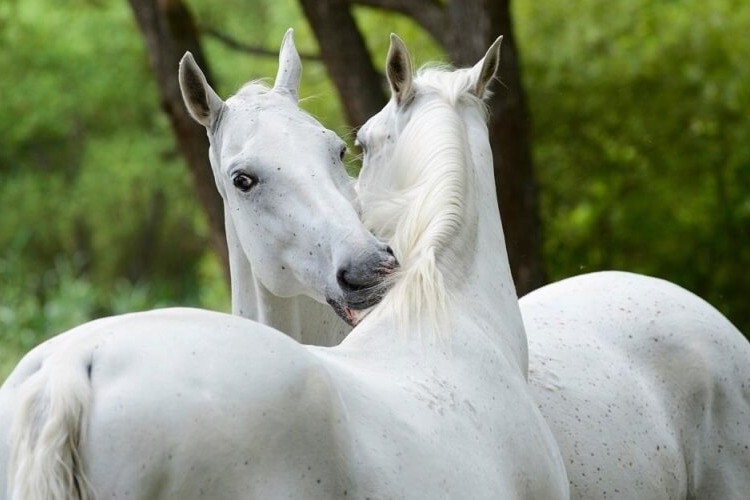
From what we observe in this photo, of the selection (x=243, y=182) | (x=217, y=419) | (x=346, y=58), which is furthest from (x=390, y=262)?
(x=346, y=58)

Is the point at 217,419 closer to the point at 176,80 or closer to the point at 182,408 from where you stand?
the point at 182,408

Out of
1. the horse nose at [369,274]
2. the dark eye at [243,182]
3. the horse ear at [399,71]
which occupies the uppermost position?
the horse ear at [399,71]

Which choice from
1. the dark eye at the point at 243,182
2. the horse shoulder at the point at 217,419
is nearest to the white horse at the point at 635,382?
the dark eye at the point at 243,182

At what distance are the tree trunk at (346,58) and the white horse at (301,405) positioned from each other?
489 centimetres

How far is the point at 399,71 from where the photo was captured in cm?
381

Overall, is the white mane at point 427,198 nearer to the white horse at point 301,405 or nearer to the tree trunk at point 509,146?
the white horse at point 301,405

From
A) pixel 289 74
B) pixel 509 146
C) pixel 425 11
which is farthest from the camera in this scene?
pixel 425 11

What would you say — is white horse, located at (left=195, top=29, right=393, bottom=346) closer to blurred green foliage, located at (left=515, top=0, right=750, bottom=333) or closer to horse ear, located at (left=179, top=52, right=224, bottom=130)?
horse ear, located at (left=179, top=52, right=224, bottom=130)

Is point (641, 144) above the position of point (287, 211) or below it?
below

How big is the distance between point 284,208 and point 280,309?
368mm

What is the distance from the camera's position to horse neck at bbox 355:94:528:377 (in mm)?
3129

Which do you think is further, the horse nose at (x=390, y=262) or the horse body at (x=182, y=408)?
the horse nose at (x=390, y=262)

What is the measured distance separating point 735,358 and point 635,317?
38 centimetres

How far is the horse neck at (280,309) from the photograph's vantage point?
3781mm
